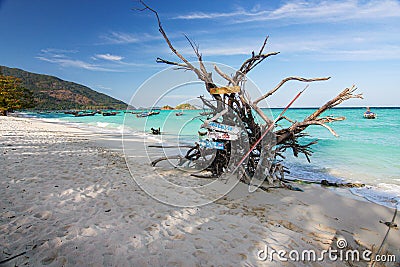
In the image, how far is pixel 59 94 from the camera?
351 ft

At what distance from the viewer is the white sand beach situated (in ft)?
7.68

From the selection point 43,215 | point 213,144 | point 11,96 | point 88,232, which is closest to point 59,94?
point 11,96

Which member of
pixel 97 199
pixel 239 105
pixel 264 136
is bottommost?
pixel 97 199

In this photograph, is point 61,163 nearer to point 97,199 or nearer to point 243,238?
point 97,199

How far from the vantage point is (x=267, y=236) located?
2934 millimetres

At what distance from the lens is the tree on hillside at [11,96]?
38375 mm

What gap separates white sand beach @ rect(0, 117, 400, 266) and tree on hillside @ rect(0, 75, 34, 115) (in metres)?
45.5

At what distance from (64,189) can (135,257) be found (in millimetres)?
2545

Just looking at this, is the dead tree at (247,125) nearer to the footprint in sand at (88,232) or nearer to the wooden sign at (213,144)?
the wooden sign at (213,144)

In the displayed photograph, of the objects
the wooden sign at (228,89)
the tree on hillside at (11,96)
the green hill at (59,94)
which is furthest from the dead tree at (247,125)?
the green hill at (59,94)

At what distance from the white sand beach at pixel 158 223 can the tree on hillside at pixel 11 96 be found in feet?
149

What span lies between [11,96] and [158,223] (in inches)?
2002

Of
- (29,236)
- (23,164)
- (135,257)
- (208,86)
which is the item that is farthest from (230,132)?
(23,164)

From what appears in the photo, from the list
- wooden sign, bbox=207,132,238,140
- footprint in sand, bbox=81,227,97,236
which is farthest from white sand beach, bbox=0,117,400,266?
wooden sign, bbox=207,132,238,140
